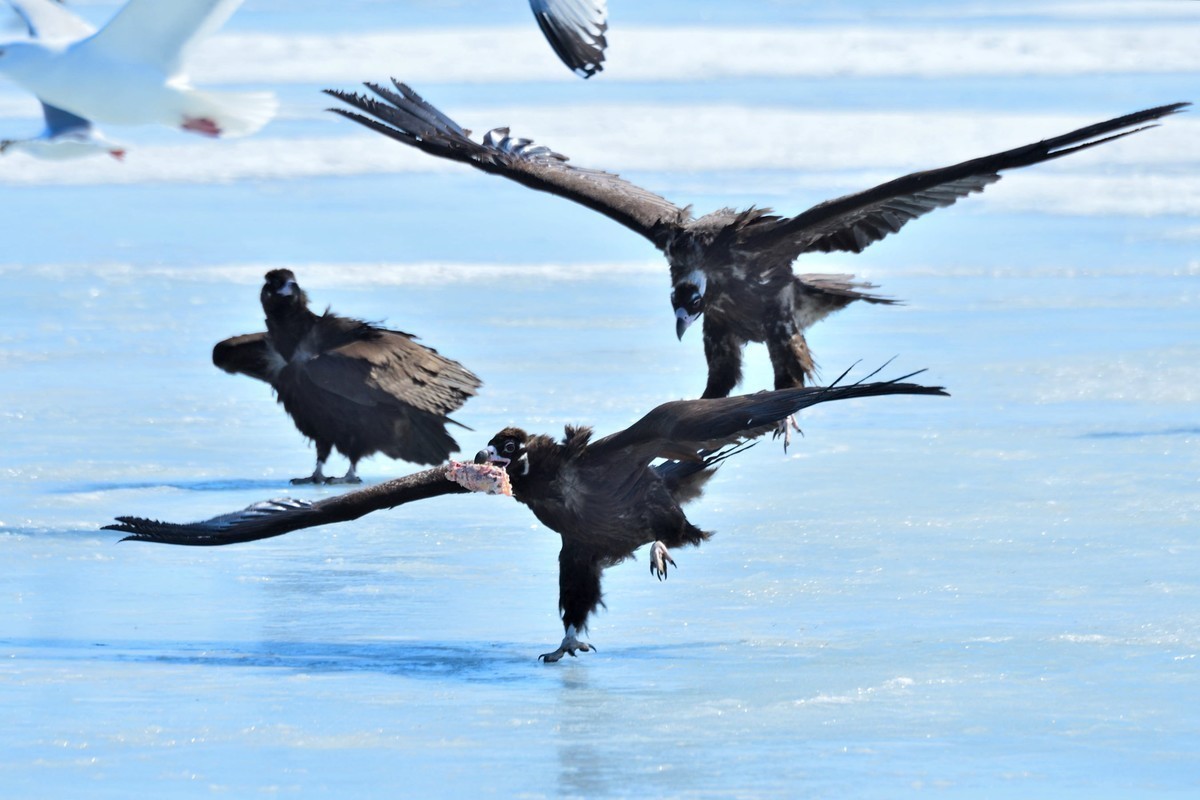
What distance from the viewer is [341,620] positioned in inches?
267

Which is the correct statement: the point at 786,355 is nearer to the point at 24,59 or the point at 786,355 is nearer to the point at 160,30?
the point at 160,30

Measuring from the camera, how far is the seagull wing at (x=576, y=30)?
8523 mm

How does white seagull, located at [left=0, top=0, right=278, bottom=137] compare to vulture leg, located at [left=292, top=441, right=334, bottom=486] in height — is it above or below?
above

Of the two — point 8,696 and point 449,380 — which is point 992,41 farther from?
point 8,696

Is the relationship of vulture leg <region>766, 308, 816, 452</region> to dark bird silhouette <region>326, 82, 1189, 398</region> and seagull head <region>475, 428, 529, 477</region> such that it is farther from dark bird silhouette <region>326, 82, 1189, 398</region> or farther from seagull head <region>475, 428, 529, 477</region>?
seagull head <region>475, 428, 529, 477</region>

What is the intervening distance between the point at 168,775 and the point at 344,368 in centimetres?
385

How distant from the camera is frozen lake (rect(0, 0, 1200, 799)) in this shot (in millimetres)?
5426

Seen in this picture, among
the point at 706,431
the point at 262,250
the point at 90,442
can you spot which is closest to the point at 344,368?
the point at 90,442

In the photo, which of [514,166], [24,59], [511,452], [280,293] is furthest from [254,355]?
[511,452]

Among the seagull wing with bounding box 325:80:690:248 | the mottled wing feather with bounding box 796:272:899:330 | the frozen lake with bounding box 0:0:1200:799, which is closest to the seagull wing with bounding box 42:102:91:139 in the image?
the frozen lake with bounding box 0:0:1200:799

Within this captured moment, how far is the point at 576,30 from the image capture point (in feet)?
28.7

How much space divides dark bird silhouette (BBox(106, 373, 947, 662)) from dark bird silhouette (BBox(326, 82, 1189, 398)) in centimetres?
141

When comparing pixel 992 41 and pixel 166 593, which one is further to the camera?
pixel 992 41

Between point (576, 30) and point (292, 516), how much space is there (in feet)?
9.58
